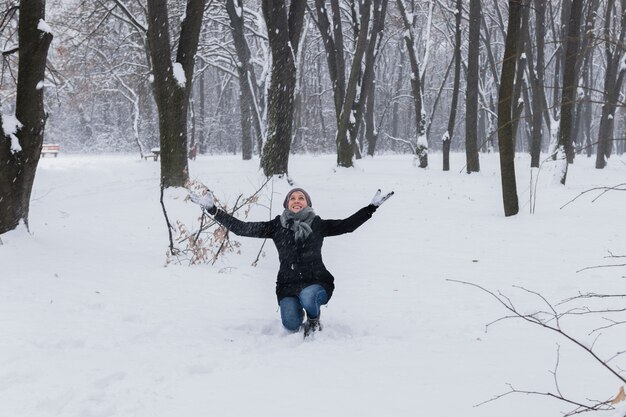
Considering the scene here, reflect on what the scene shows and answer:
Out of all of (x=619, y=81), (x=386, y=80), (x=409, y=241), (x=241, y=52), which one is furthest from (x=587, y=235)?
(x=386, y=80)

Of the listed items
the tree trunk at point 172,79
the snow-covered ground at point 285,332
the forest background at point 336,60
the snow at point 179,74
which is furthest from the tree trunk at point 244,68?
the snow-covered ground at point 285,332

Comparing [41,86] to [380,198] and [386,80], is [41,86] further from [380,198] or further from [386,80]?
[386,80]

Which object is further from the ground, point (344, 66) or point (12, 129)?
point (344, 66)

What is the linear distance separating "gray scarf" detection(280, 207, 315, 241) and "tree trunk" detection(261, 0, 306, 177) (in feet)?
24.7

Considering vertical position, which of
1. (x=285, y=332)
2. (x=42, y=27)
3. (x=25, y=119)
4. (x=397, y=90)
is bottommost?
(x=285, y=332)

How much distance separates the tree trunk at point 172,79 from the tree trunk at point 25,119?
13.8 feet

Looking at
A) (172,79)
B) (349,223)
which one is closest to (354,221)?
(349,223)

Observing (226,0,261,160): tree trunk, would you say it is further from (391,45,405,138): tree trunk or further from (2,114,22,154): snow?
(391,45,405,138): tree trunk

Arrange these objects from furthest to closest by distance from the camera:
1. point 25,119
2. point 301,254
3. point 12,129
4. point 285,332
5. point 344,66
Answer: point 344,66, point 25,119, point 12,129, point 301,254, point 285,332

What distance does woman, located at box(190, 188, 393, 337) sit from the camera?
444 centimetres

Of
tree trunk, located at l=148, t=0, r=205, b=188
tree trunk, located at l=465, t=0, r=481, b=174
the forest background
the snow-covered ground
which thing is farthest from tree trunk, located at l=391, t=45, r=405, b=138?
the snow-covered ground

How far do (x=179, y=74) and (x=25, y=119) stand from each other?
4.79 m

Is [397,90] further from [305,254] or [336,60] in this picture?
[305,254]

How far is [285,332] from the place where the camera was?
447 cm
